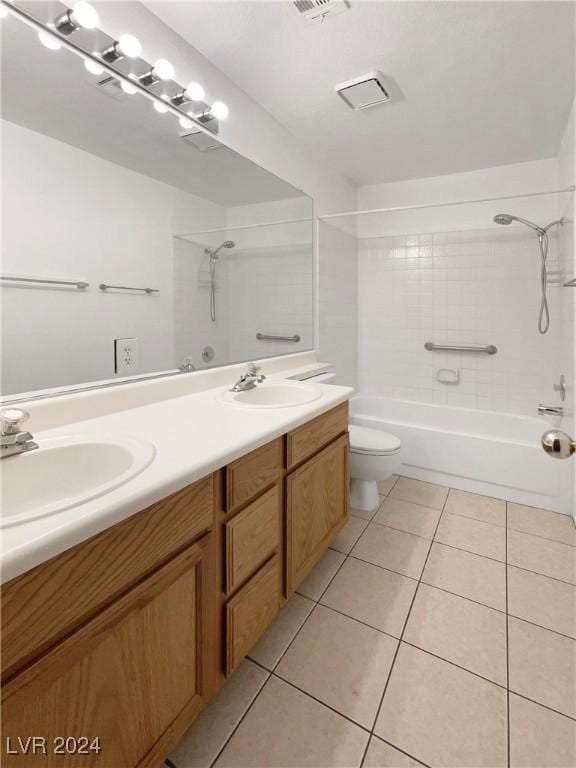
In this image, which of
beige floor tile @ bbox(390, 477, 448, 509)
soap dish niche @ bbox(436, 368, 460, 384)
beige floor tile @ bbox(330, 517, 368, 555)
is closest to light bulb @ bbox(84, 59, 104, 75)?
beige floor tile @ bbox(330, 517, 368, 555)

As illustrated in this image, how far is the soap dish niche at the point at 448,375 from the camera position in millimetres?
3021

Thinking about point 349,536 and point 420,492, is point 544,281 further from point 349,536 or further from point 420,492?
point 349,536

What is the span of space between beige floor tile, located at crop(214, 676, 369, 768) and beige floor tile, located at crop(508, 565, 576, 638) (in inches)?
32.8

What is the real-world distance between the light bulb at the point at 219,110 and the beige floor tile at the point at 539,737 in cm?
241

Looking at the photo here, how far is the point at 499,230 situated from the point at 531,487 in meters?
1.86

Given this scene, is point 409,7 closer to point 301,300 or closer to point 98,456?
point 301,300

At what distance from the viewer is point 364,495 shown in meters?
2.21

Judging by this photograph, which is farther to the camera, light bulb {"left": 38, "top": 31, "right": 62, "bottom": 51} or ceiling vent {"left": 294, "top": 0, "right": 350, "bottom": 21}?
ceiling vent {"left": 294, "top": 0, "right": 350, "bottom": 21}

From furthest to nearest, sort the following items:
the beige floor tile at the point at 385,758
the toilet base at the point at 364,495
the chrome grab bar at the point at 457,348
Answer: the chrome grab bar at the point at 457,348
the toilet base at the point at 364,495
the beige floor tile at the point at 385,758

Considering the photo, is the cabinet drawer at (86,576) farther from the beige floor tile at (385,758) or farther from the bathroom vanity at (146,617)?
the beige floor tile at (385,758)

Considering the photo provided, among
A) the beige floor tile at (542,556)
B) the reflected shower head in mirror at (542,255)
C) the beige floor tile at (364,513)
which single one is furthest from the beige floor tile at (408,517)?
the reflected shower head in mirror at (542,255)

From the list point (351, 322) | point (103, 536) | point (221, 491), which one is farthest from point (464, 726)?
point (351, 322)

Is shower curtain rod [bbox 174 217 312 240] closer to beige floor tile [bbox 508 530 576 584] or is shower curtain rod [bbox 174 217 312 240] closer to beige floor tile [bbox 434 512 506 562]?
beige floor tile [bbox 434 512 506 562]

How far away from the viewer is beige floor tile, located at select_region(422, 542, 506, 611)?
5.05ft
